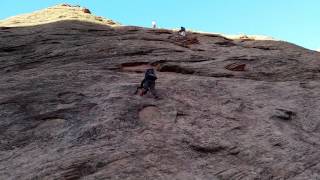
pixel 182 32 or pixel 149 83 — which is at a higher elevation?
pixel 182 32

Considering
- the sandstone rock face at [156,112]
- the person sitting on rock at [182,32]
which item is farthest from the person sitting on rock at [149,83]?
the person sitting on rock at [182,32]

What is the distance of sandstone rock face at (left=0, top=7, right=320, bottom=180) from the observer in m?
19.8

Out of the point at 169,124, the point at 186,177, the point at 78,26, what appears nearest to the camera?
the point at 186,177

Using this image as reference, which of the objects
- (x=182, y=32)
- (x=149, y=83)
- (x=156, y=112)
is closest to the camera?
(x=156, y=112)

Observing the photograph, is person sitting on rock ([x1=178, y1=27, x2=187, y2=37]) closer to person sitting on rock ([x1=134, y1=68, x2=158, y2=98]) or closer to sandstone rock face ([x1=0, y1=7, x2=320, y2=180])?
sandstone rock face ([x1=0, y1=7, x2=320, y2=180])

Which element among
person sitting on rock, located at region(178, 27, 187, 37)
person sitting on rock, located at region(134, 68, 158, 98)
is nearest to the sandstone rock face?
person sitting on rock, located at region(134, 68, 158, 98)

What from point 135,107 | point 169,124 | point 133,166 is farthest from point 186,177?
point 135,107

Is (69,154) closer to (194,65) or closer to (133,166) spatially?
(133,166)

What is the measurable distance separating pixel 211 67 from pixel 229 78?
1718 mm

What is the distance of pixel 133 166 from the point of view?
754 inches

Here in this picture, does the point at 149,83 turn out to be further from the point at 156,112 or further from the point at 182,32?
the point at 182,32

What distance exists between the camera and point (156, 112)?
2348 cm

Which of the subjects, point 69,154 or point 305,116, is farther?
point 305,116

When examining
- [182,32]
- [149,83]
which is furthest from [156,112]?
[182,32]
